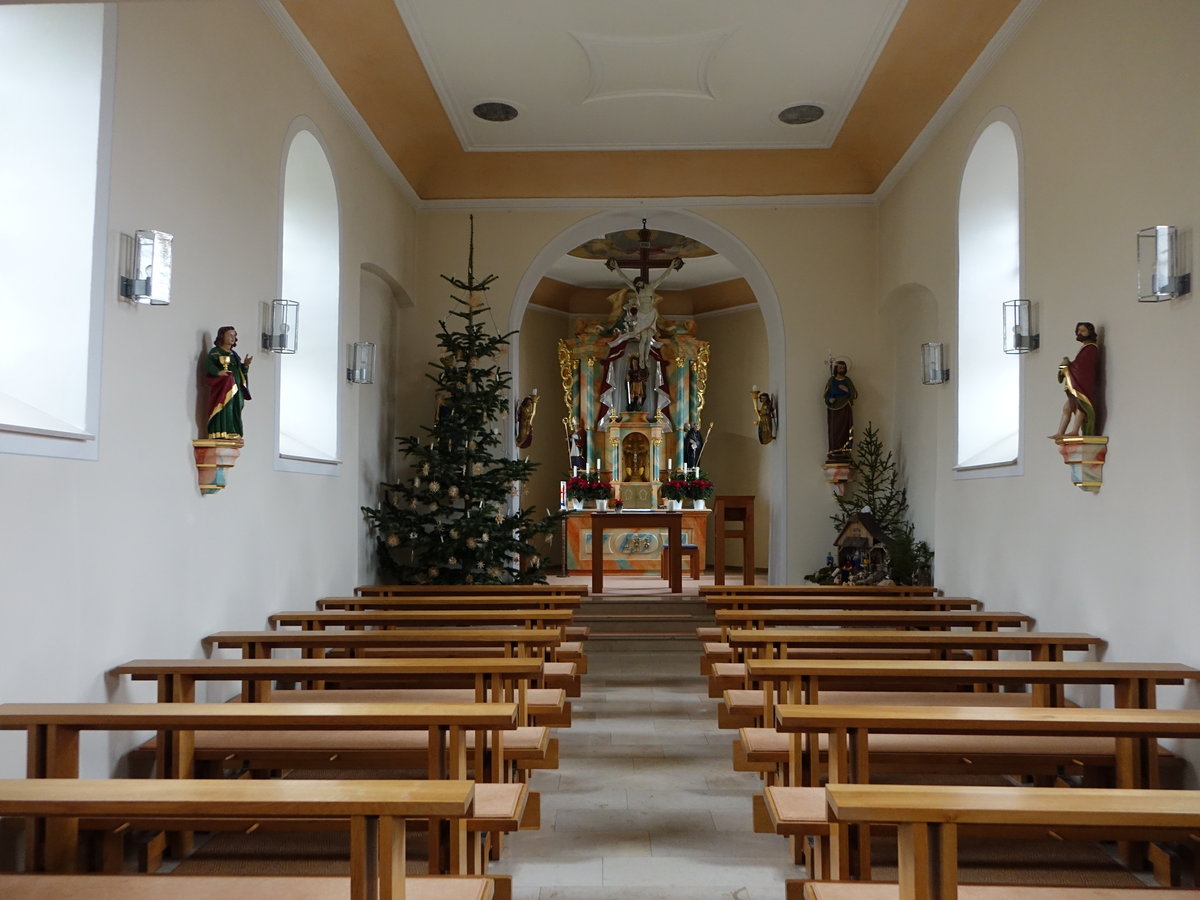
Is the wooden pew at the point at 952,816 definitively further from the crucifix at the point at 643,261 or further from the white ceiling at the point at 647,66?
the crucifix at the point at 643,261

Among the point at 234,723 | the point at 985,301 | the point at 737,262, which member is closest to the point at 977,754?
the point at 234,723

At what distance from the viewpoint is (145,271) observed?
426 centimetres

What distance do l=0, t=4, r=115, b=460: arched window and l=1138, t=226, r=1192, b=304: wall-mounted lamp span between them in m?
4.17

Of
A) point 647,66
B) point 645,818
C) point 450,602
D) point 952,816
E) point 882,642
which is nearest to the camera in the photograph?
point 952,816

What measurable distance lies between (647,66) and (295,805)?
6.99 meters

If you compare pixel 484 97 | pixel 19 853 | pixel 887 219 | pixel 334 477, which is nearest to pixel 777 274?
pixel 887 219

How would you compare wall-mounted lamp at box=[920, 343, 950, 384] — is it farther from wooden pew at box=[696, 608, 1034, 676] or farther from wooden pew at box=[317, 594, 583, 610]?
wooden pew at box=[317, 594, 583, 610]

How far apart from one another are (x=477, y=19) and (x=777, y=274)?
4.12 m

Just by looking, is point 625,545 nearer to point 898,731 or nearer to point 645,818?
point 645,818

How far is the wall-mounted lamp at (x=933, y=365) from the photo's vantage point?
798 centimetres

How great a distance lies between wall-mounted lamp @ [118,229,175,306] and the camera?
14.0 feet

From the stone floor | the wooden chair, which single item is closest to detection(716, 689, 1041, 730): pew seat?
the stone floor

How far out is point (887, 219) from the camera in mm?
9773

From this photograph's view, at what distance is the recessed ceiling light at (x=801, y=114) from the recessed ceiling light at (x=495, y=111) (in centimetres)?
226
